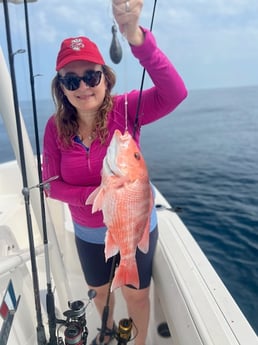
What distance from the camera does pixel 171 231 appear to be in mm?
2607

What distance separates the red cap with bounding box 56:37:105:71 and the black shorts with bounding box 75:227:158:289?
1.10m

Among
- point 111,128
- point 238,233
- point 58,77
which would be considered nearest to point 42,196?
point 111,128

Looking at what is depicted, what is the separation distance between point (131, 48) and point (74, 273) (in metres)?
2.67

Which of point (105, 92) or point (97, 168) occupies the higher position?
point (105, 92)

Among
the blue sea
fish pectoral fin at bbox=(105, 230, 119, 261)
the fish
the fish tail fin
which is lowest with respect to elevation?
the blue sea

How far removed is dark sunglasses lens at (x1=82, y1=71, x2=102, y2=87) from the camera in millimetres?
1604

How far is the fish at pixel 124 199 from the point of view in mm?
1370

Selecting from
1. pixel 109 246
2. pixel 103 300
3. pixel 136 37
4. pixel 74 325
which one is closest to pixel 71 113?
pixel 136 37

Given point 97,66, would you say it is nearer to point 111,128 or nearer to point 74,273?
point 111,128

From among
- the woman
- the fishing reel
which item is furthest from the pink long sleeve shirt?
the fishing reel

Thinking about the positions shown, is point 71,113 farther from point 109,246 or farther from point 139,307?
point 139,307

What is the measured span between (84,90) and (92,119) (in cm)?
23

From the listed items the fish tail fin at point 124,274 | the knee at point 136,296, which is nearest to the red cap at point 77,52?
the fish tail fin at point 124,274

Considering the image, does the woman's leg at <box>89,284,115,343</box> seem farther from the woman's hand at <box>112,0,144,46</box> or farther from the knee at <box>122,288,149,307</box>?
the woman's hand at <box>112,0,144,46</box>
